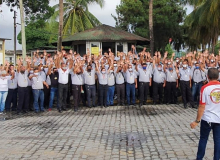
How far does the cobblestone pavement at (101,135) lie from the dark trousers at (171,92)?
192 centimetres

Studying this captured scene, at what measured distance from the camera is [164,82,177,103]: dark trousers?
44.4ft

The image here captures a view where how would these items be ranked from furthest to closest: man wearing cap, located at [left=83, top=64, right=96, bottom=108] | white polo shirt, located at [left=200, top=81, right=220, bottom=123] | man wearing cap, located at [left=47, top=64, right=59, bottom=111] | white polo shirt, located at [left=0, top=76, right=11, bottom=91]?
man wearing cap, located at [left=83, top=64, right=96, bottom=108], man wearing cap, located at [left=47, top=64, right=59, bottom=111], white polo shirt, located at [left=0, top=76, right=11, bottom=91], white polo shirt, located at [left=200, top=81, right=220, bottom=123]

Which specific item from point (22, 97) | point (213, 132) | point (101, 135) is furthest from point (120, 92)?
point (213, 132)

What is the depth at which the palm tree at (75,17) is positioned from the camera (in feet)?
97.1

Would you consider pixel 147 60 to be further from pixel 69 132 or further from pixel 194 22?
pixel 194 22

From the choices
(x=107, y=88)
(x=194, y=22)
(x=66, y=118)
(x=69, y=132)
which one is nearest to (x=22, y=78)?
(x=66, y=118)

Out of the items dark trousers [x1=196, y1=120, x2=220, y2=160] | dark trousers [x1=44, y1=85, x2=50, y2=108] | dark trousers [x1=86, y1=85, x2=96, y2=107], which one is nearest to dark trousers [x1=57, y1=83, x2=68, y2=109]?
dark trousers [x1=86, y1=85, x2=96, y2=107]

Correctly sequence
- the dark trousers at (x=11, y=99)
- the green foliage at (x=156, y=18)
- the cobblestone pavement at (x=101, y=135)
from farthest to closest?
1. the green foliage at (x=156, y=18)
2. the dark trousers at (x=11, y=99)
3. the cobblestone pavement at (x=101, y=135)

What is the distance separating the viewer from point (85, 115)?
37.3 ft

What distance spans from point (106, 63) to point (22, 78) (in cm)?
388

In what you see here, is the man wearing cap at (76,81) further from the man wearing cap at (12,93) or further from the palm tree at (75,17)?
the palm tree at (75,17)

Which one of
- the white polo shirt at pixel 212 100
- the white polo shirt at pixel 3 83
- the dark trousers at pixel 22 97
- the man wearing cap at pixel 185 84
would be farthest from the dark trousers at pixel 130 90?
the white polo shirt at pixel 212 100

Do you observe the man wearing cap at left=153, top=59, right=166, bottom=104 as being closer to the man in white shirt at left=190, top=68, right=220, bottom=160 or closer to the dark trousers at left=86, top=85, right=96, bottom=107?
the dark trousers at left=86, top=85, right=96, bottom=107

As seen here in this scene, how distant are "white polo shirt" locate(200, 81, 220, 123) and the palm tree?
25065 mm
